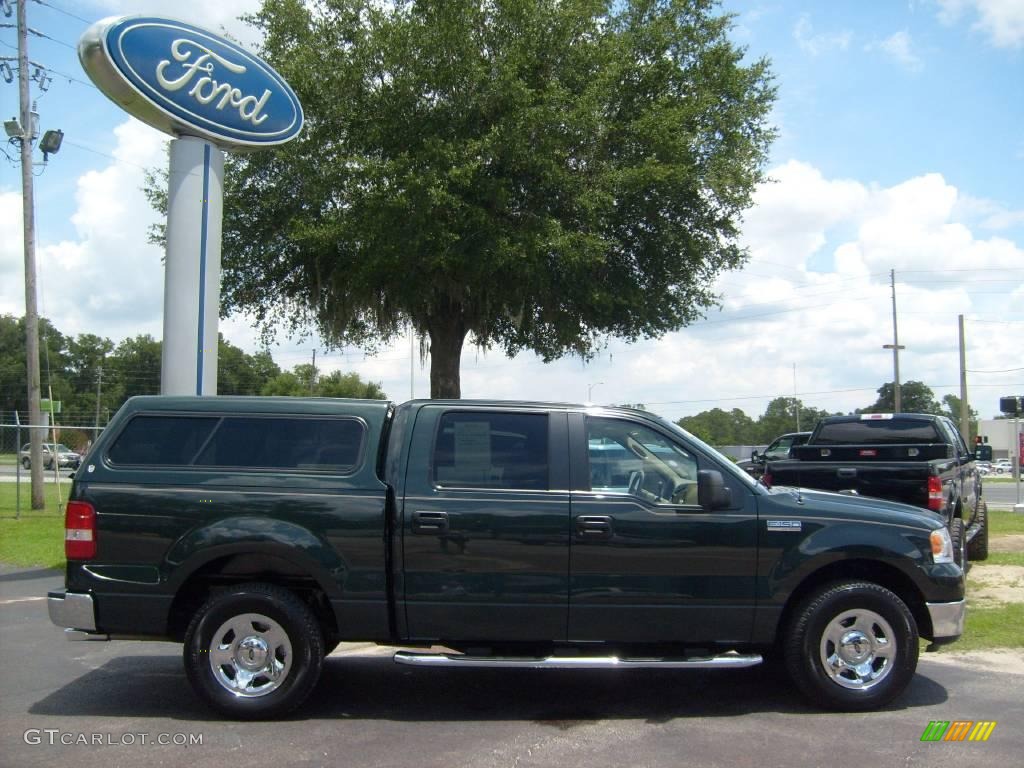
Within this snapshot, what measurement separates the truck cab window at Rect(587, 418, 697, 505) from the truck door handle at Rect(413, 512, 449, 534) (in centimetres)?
98

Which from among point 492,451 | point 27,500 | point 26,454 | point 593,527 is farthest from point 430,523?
point 26,454

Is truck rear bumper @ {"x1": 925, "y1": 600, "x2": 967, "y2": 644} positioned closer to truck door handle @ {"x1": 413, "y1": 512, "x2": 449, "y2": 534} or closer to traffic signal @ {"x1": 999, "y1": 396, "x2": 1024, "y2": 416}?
truck door handle @ {"x1": 413, "y1": 512, "x2": 449, "y2": 534}

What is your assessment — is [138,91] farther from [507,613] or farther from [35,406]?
[35,406]

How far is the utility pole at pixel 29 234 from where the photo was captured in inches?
818

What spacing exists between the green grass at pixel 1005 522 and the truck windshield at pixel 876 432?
4368 millimetres

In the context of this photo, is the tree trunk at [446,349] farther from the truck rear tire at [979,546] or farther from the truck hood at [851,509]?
the truck hood at [851,509]

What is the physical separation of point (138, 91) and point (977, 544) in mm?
11618

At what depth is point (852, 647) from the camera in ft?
19.7

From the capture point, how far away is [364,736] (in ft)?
18.3

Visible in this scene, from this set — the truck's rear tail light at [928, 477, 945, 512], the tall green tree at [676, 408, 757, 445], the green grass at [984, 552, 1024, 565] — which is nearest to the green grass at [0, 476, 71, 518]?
the truck's rear tail light at [928, 477, 945, 512]

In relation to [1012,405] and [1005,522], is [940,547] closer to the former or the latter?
[1005,522]

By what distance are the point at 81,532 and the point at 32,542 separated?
1062 centimetres

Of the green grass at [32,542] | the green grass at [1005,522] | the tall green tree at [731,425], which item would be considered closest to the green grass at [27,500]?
the green grass at [32,542]

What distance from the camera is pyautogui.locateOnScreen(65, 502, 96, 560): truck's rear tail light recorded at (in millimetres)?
5891
